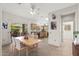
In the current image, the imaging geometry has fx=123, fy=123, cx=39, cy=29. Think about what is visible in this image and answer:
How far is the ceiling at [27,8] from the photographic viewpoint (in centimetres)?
226

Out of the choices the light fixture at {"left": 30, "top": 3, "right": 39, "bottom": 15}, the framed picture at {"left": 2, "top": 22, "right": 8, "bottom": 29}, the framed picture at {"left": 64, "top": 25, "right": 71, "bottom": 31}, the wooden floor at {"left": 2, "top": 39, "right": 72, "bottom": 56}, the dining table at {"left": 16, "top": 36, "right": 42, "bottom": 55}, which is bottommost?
the wooden floor at {"left": 2, "top": 39, "right": 72, "bottom": 56}

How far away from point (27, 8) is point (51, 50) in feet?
2.99

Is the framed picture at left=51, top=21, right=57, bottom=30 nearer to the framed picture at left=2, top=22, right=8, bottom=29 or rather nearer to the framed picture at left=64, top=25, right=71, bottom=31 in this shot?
the framed picture at left=64, top=25, right=71, bottom=31

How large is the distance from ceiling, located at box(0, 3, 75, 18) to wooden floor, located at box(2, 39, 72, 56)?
1.84ft

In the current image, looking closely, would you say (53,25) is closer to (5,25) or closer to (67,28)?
(67,28)

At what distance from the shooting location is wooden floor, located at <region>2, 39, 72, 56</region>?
2.29 meters

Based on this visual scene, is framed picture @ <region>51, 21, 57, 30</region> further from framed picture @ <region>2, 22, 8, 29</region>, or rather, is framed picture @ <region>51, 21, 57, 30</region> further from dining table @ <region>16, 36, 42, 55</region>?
framed picture @ <region>2, 22, 8, 29</region>

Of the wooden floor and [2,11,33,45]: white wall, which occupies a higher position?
[2,11,33,45]: white wall

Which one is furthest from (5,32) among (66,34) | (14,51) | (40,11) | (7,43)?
(66,34)

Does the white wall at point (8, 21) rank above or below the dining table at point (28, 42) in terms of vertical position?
above

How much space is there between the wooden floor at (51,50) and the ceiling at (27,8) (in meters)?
0.56

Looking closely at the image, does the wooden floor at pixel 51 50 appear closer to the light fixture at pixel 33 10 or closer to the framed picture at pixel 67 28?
the framed picture at pixel 67 28

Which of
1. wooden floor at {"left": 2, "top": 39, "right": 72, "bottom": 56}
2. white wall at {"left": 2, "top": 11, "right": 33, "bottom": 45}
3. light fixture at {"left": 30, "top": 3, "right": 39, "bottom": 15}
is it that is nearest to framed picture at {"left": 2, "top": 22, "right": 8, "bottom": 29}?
white wall at {"left": 2, "top": 11, "right": 33, "bottom": 45}

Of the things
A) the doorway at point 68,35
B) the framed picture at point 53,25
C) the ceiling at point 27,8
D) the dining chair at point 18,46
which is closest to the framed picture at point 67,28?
the doorway at point 68,35
